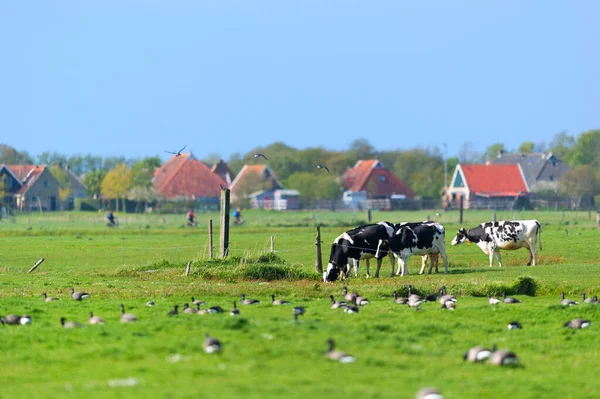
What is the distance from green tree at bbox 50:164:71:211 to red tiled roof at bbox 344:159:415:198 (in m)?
41.2

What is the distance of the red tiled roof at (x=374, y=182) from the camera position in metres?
145

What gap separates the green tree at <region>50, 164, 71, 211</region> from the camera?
13462 cm

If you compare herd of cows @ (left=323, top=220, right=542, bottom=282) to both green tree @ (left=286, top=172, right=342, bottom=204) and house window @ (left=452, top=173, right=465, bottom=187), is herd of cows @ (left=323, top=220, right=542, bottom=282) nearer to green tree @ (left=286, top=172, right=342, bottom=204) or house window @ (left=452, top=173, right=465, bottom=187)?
house window @ (left=452, top=173, right=465, bottom=187)

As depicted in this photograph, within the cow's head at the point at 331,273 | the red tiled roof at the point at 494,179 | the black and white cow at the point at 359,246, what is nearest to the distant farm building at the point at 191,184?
the red tiled roof at the point at 494,179

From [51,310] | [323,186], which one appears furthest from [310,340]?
[323,186]

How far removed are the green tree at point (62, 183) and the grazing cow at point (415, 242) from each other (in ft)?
325

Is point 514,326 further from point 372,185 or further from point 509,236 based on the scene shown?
point 372,185

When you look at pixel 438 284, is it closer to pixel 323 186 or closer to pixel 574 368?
pixel 574 368

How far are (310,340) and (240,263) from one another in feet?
62.8

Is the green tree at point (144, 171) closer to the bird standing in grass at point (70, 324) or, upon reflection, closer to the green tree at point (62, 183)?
the green tree at point (62, 183)

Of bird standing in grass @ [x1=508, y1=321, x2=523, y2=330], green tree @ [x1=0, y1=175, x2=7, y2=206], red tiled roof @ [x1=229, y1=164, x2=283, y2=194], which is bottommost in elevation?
bird standing in grass @ [x1=508, y1=321, x2=523, y2=330]

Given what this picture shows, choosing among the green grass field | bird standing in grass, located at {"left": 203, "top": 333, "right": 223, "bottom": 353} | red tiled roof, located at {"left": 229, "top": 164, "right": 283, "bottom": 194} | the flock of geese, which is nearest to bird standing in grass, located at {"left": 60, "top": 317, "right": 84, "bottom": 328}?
the flock of geese

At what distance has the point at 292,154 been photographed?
174m

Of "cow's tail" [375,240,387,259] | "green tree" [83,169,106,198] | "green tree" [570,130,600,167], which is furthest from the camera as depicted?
"green tree" [570,130,600,167]
